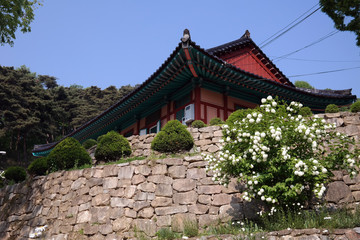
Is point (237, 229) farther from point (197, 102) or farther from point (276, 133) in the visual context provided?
point (197, 102)

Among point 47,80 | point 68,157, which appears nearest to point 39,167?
point 68,157

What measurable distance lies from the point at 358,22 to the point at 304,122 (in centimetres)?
425

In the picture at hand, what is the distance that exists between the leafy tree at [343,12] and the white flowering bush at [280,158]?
3.82 metres

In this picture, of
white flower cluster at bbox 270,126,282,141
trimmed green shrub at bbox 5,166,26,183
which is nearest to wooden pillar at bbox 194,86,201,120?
white flower cluster at bbox 270,126,282,141

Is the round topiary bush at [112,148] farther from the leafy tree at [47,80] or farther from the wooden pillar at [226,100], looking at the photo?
the leafy tree at [47,80]

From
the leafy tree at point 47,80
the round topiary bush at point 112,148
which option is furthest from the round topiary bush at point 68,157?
the leafy tree at point 47,80

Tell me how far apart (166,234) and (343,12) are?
25.7 feet

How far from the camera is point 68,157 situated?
11.6 metres

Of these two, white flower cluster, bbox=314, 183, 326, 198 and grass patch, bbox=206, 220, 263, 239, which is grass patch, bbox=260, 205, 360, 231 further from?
white flower cluster, bbox=314, 183, 326, 198

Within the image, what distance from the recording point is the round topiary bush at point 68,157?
11.6 metres

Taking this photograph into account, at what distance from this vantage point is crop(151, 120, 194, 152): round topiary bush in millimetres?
10570

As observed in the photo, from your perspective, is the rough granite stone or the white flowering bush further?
the rough granite stone

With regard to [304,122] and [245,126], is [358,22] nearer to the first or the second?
[304,122]

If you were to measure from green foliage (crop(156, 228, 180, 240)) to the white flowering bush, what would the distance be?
6.12ft
